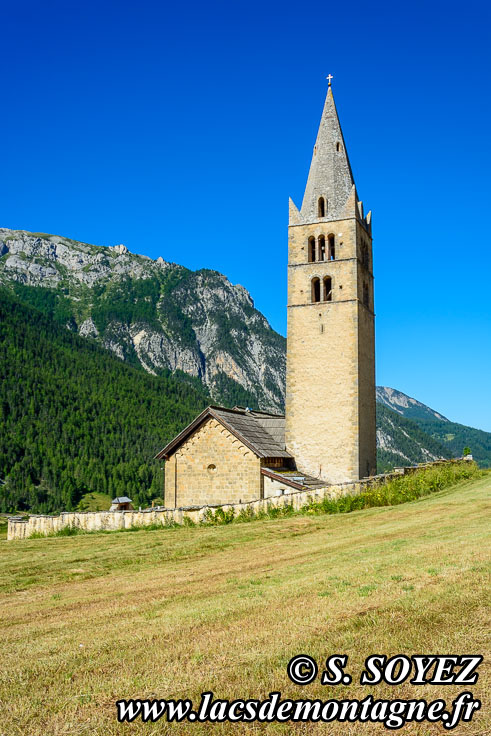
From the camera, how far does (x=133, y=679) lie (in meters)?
6.18

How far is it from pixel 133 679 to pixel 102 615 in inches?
126

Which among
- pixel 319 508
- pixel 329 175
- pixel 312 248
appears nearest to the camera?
pixel 319 508

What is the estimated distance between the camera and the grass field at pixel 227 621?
5711 millimetres

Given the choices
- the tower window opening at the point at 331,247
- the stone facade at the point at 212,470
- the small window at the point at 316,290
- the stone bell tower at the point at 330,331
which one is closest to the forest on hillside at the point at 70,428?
the stone facade at the point at 212,470

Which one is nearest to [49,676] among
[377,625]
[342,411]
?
[377,625]

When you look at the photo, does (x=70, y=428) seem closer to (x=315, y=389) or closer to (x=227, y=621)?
(x=315, y=389)

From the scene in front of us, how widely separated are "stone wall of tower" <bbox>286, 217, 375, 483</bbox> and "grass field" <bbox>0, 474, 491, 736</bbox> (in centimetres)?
1872

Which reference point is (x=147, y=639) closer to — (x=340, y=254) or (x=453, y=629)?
(x=453, y=629)

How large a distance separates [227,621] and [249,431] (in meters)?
26.0

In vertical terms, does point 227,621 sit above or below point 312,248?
below

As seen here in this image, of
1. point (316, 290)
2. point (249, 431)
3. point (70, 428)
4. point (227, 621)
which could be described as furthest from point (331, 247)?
point (70, 428)

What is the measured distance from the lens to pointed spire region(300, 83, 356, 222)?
125 feet

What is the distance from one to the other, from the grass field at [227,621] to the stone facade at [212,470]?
53.3 feet

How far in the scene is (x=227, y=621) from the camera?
8.11 meters
